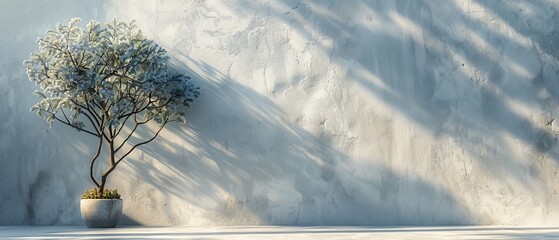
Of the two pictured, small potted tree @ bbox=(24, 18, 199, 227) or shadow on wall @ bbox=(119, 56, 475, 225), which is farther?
shadow on wall @ bbox=(119, 56, 475, 225)

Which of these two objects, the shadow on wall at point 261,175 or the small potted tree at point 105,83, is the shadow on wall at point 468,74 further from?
the small potted tree at point 105,83

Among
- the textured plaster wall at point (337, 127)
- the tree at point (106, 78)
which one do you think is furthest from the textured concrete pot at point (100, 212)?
the textured plaster wall at point (337, 127)

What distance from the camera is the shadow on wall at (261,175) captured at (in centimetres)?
457

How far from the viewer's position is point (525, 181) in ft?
14.8

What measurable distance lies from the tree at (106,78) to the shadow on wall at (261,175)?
0.76ft

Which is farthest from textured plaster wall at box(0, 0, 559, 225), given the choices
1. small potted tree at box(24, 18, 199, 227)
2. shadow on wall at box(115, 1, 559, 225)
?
small potted tree at box(24, 18, 199, 227)

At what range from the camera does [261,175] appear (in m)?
4.68

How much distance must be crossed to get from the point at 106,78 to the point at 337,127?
165 centimetres

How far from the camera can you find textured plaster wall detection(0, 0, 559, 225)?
454 cm

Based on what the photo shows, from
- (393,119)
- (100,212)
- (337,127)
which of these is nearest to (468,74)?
(393,119)

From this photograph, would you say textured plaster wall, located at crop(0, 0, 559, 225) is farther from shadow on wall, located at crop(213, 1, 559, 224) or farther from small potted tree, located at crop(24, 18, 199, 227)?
small potted tree, located at crop(24, 18, 199, 227)

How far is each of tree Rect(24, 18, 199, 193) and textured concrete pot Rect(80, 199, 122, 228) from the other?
0.49 ft

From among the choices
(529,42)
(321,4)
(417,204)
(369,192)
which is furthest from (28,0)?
(529,42)

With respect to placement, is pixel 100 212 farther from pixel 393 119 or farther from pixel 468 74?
pixel 468 74
